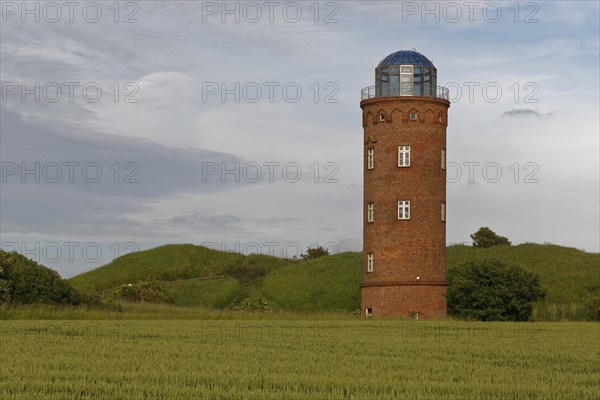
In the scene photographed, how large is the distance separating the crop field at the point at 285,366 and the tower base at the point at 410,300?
22665 mm

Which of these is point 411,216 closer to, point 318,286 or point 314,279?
point 318,286

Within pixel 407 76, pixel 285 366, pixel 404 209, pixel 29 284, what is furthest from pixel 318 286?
pixel 285 366

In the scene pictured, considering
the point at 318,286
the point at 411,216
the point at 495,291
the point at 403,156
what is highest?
the point at 403,156

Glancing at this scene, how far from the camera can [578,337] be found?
1227 inches

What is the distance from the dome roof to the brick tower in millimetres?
24

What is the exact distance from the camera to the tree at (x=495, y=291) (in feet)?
161

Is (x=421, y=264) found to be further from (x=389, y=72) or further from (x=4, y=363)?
(x=4, y=363)

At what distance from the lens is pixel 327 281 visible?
7244 centimetres

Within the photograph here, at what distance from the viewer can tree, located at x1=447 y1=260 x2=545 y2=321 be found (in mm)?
49062

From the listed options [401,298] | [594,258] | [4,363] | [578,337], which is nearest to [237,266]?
[594,258]

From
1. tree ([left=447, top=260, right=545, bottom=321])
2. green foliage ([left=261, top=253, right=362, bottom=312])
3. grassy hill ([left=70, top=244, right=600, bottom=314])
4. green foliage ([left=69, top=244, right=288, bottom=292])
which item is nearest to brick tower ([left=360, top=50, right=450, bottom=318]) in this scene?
tree ([left=447, top=260, right=545, bottom=321])

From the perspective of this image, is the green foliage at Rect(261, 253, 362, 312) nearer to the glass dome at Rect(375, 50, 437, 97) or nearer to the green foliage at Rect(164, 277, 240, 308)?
the green foliage at Rect(164, 277, 240, 308)

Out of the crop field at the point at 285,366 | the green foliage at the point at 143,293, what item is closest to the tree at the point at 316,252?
the green foliage at the point at 143,293

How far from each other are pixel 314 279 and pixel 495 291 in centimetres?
2672
